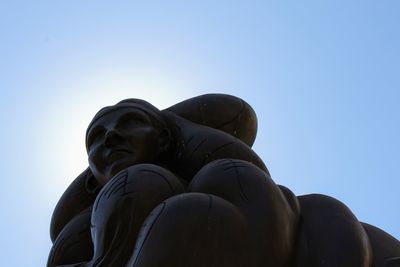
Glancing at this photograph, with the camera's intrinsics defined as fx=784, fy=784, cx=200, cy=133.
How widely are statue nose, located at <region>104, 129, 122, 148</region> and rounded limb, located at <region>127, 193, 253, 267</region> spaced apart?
1426 mm

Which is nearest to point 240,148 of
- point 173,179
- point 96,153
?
point 173,179

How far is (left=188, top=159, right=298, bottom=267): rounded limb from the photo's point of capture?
13.4 ft

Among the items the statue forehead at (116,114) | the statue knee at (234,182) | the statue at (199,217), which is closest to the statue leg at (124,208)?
the statue at (199,217)

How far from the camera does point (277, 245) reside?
4117 millimetres

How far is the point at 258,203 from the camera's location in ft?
13.9

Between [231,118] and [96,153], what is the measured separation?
3.61ft

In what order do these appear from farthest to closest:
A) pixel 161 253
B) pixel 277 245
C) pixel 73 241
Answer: pixel 73 241 → pixel 277 245 → pixel 161 253

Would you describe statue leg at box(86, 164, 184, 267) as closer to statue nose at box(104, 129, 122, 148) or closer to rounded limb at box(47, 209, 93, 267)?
rounded limb at box(47, 209, 93, 267)

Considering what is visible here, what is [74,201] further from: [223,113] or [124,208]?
[124,208]

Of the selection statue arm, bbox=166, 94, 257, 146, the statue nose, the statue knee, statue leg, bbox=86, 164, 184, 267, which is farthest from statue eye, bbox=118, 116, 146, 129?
the statue knee

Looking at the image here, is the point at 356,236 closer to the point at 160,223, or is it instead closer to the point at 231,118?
the point at 160,223

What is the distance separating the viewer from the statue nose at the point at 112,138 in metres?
5.45

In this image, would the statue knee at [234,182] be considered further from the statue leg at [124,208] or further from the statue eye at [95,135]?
the statue eye at [95,135]

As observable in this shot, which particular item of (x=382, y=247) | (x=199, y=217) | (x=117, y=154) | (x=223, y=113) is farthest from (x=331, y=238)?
(x=223, y=113)
